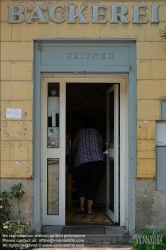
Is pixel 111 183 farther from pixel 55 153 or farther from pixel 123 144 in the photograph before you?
pixel 55 153

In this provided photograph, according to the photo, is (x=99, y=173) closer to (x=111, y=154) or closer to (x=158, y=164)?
(x=111, y=154)

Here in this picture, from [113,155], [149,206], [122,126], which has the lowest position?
[149,206]

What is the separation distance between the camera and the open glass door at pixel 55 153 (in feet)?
21.6

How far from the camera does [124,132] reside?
260 inches

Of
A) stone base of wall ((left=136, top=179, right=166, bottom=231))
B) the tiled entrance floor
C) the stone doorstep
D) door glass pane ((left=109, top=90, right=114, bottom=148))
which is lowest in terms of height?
the stone doorstep

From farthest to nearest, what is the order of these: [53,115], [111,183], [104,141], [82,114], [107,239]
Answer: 1. [82,114]
2. [104,141]
3. [111,183]
4. [53,115]
5. [107,239]

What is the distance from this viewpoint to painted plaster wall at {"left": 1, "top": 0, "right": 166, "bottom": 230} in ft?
20.2

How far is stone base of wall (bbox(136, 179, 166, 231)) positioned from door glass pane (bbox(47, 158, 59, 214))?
1.31 metres

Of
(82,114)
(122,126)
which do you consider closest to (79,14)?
(122,126)

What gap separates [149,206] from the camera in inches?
243

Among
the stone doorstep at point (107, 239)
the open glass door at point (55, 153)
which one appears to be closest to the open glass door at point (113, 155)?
the stone doorstep at point (107, 239)

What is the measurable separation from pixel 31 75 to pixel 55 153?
4.29 feet

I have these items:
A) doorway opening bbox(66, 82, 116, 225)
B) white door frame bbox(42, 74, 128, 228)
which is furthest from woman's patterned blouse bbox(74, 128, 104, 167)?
white door frame bbox(42, 74, 128, 228)

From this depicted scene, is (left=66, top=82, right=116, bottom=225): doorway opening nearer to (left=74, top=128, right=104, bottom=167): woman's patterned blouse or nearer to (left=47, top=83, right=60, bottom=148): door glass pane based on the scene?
(left=74, top=128, right=104, bottom=167): woman's patterned blouse
